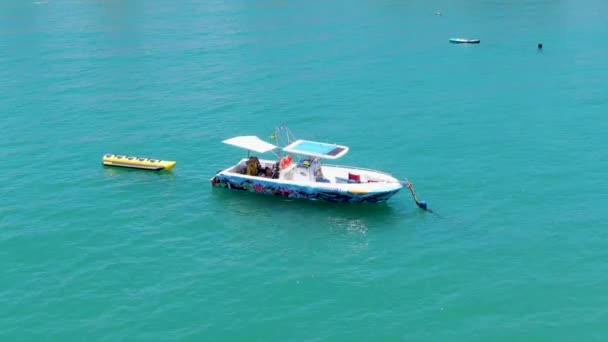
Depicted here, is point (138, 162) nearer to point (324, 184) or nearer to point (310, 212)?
point (310, 212)

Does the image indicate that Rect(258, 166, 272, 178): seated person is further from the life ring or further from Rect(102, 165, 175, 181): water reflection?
Rect(102, 165, 175, 181): water reflection

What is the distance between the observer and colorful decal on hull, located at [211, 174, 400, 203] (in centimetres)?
6619

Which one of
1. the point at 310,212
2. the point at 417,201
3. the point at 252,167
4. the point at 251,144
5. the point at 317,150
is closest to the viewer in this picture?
the point at 310,212

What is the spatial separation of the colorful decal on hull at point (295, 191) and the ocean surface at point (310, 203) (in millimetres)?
881

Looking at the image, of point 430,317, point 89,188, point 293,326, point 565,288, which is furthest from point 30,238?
point 565,288

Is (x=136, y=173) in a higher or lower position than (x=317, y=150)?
lower

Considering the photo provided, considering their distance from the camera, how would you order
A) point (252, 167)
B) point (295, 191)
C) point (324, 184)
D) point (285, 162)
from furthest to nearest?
point (252, 167) < point (285, 162) < point (295, 191) < point (324, 184)

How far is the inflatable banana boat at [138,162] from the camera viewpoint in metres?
76.8

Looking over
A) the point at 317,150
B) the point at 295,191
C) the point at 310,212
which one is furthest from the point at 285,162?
the point at 310,212

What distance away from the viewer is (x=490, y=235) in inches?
2388

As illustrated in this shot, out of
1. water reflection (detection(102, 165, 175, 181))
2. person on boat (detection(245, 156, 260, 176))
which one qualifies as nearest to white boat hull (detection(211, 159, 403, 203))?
person on boat (detection(245, 156, 260, 176))

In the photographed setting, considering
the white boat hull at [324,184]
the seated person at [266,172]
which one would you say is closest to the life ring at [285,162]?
the white boat hull at [324,184]

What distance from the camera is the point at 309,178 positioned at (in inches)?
2734

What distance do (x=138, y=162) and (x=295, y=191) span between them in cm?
1919
